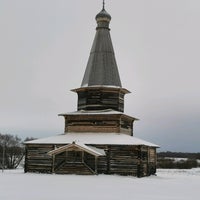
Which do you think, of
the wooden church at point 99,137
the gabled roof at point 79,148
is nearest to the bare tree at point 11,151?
the wooden church at point 99,137

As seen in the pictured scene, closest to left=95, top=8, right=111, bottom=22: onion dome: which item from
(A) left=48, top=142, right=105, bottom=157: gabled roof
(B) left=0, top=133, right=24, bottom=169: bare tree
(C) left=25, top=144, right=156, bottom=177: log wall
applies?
(C) left=25, top=144, right=156, bottom=177: log wall

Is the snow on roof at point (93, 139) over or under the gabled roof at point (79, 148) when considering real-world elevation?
over

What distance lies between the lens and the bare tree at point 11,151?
55.9 meters

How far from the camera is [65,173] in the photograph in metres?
30.3

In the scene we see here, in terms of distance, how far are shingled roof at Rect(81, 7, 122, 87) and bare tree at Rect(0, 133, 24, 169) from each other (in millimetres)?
24444

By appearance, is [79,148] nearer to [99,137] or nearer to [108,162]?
[108,162]

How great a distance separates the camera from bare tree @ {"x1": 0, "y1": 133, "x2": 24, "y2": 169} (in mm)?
55856

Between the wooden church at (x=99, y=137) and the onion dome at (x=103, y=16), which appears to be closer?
the wooden church at (x=99, y=137)

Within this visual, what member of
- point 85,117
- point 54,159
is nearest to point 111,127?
point 85,117

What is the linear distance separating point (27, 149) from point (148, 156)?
9.67m

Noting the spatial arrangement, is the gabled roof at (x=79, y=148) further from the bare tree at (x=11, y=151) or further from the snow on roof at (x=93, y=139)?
the bare tree at (x=11, y=151)

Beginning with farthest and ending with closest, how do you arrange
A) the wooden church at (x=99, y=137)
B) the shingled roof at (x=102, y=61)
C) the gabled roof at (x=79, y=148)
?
the shingled roof at (x=102, y=61), the wooden church at (x=99, y=137), the gabled roof at (x=79, y=148)

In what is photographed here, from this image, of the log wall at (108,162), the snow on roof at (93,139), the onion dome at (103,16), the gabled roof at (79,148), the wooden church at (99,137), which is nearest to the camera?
the gabled roof at (79,148)

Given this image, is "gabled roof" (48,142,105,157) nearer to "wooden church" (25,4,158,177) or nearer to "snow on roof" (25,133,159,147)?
"wooden church" (25,4,158,177)
